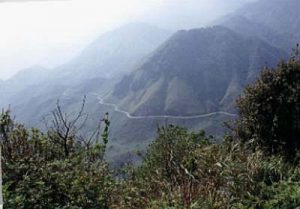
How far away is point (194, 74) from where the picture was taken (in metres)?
89.6

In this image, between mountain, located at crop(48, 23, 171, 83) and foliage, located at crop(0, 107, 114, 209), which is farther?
mountain, located at crop(48, 23, 171, 83)

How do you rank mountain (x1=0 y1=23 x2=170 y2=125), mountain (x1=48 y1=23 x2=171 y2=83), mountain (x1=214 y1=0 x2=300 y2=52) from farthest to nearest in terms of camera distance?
1. mountain (x1=48 y1=23 x2=171 y2=83)
2. mountain (x1=214 y1=0 x2=300 y2=52)
3. mountain (x1=0 y1=23 x2=170 y2=125)

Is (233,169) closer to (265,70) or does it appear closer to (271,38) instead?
(265,70)

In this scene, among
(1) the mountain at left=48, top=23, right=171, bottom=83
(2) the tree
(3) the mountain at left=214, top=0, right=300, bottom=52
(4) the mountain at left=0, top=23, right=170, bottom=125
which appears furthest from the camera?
(1) the mountain at left=48, top=23, right=171, bottom=83

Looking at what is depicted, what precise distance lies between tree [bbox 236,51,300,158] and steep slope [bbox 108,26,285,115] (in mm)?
61598

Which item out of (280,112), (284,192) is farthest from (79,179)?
(280,112)

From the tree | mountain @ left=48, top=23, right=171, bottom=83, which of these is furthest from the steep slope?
the tree

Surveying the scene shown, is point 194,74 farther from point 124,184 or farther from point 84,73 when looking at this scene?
point 124,184

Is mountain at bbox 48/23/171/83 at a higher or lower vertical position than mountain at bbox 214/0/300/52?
lower

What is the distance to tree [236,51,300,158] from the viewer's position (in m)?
6.68

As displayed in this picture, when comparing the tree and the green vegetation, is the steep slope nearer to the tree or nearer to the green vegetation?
the tree

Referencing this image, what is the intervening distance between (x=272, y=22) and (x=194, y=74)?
61666 millimetres

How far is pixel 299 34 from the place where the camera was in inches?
5044

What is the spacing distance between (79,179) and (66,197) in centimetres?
18
